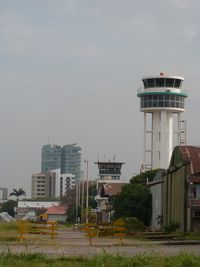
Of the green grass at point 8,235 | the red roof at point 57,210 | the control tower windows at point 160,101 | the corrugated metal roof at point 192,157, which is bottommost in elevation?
the green grass at point 8,235

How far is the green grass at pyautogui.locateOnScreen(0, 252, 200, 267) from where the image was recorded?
737 inches

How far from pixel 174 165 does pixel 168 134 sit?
186 feet

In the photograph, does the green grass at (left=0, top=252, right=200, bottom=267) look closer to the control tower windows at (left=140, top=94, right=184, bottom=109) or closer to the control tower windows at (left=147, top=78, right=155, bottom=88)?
the control tower windows at (left=140, top=94, right=184, bottom=109)

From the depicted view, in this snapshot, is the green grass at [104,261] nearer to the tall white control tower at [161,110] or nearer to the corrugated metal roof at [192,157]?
the corrugated metal roof at [192,157]

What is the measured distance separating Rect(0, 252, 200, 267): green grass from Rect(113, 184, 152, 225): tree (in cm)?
5458

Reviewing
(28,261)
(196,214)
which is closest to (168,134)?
(196,214)

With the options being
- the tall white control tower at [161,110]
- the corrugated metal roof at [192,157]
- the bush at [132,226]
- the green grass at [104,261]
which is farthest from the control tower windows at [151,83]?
the green grass at [104,261]

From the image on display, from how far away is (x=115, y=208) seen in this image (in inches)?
3078

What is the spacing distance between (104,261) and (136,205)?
2238 inches

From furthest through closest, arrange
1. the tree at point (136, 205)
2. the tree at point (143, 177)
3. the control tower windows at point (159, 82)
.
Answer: the control tower windows at point (159, 82) → the tree at point (143, 177) → the tree at point (136, 205)

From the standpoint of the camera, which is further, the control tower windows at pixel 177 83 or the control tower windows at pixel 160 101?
the control tower windows at pixel 177 83

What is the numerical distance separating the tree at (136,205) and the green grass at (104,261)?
2149 inches

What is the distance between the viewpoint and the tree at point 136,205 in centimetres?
7544

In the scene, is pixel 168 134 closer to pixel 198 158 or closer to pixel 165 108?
pixel 165 108
